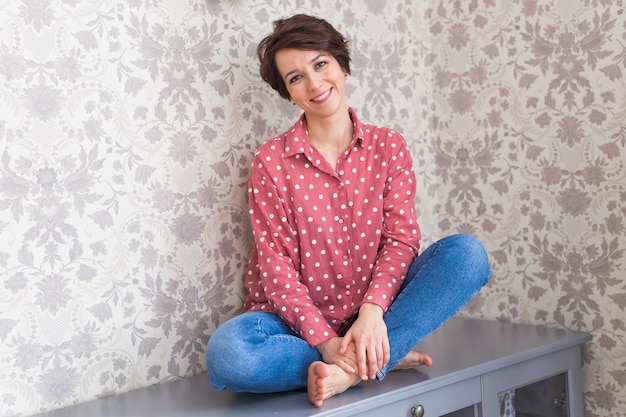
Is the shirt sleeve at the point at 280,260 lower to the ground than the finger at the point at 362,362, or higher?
higher

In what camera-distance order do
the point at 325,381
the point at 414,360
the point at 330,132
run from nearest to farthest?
the point at 325,381 → the point at 414,360 → the point at 330,132

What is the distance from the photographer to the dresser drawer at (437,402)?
143 cm

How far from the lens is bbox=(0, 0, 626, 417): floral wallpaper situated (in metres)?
1.49

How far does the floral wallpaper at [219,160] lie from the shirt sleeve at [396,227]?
35 centimetres

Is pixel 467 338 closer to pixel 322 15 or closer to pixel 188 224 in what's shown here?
pixel 188 224

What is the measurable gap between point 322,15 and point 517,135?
62cm

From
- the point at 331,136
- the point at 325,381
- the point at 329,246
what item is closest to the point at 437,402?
the point at 325,381

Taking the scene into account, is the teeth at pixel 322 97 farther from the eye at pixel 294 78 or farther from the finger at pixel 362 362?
the finger at pixel 362 362

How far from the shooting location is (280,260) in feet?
5.24

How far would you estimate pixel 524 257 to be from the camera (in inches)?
79.6

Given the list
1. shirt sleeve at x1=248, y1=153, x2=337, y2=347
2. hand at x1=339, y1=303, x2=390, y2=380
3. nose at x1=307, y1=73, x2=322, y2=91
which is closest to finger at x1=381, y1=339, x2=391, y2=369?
hand at x1=339, y1=303, x2=390, y2=380

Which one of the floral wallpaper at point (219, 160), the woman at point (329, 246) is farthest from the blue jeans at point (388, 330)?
the floral wallpaper at point (219, 160)

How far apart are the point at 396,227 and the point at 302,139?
294 mm

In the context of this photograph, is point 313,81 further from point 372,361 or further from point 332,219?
point 372,361
